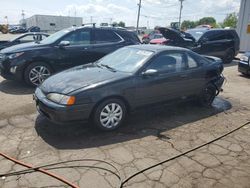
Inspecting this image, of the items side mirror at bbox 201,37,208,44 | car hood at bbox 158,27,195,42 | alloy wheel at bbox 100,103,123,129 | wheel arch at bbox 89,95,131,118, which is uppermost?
car hood at bbox 158,27,195,42

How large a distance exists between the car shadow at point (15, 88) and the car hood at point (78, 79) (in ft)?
7.62

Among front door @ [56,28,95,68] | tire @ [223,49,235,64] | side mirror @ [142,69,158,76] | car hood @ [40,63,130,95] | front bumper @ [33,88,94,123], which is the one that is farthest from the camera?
tire @ [223,49,235,64]

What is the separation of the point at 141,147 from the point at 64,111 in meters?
1.31

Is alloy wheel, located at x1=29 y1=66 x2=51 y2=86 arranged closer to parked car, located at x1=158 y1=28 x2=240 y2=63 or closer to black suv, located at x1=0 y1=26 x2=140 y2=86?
black suv, located at x1=0 y1=26 x2=140 y2=86

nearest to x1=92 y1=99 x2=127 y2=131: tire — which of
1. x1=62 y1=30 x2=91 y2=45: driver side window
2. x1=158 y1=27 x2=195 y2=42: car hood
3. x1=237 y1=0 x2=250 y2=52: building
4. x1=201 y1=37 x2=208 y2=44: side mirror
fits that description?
x1=62 y1=30 x2=91 y2=45: driver side window

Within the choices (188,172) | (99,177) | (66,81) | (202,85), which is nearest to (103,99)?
(66,81)

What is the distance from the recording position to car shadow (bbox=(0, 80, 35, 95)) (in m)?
6.60

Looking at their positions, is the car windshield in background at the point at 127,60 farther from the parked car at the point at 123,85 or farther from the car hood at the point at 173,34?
the car hood at the point at 173,34

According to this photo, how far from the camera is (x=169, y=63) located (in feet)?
16.8

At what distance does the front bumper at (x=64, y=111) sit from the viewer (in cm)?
395

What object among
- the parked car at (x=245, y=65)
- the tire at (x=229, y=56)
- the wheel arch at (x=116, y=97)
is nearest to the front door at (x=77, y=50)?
the wheel arch at (x=116, y=97)

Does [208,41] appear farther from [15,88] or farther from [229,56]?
[15,88]

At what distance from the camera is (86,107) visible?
406cm

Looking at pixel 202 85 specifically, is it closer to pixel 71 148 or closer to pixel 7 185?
pixel 71 148
